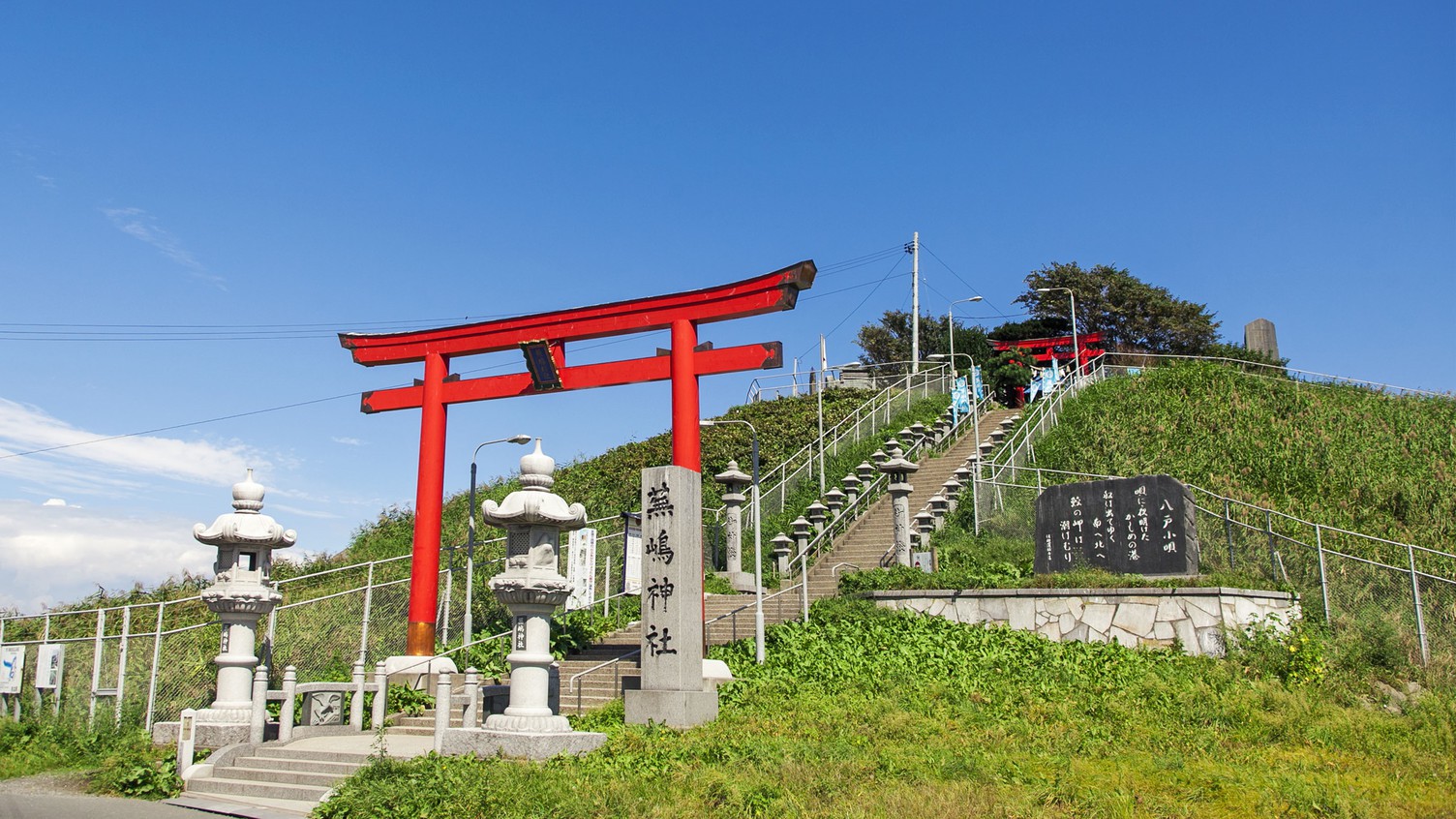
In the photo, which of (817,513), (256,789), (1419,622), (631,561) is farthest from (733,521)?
(1419,622)

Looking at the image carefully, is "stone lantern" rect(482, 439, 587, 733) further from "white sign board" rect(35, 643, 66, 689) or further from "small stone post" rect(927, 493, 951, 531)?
"small stone post" rect(927, 493, 951, 531)

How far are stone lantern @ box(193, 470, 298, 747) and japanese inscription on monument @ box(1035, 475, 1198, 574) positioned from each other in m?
12.6

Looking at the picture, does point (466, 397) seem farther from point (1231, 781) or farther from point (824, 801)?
point (1231, 781)

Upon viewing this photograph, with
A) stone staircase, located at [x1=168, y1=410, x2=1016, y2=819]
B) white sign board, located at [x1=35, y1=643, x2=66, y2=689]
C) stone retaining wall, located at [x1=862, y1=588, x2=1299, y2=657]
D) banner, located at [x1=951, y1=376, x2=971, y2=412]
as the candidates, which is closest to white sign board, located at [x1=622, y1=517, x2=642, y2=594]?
stone staircase, located at [x1=168, y1=410, x2=1016, y2=819]

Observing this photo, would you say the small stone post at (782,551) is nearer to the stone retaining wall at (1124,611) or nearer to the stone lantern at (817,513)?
the stone lantern at (817,513)

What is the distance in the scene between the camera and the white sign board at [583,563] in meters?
18.2

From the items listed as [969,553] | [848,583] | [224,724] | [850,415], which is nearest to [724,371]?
[848,583]

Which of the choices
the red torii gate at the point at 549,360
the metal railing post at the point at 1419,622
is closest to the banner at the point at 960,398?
the red torii gate at the point at 549,360

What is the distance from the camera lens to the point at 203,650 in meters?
18.1

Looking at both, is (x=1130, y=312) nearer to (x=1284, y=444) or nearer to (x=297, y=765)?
(x=1284, y=444)

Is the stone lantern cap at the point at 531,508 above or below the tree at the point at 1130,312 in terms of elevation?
below

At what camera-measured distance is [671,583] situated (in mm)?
13516

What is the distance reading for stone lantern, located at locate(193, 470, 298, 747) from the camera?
45.9 feet

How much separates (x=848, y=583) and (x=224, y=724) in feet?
34.6
